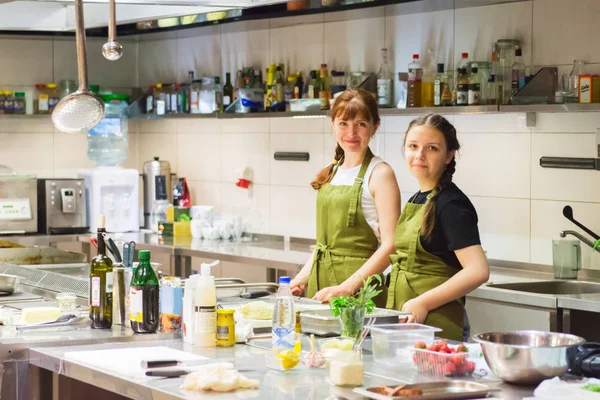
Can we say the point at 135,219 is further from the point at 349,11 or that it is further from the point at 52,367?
the point at 52,367

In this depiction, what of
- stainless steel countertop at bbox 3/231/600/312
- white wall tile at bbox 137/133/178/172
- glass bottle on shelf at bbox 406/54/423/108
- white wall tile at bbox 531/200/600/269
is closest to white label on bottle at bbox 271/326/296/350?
stainless steel countertop at bbox 3/231/600/312

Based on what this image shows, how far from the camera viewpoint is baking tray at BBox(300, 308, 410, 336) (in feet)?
10.8

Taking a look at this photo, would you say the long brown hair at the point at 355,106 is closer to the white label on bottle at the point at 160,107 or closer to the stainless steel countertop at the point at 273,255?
the stainless steel countertop at the point at 273,255

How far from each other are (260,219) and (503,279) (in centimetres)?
246

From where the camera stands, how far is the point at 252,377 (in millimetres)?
2717

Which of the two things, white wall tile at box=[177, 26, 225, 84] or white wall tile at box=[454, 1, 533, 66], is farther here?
white wall tile at box=[177, 26, 225, 84]

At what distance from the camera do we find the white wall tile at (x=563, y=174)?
491 centimetres

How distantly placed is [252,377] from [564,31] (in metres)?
2.99

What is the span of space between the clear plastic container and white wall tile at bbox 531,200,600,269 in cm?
373

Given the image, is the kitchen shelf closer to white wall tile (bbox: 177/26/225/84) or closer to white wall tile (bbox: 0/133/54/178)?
white wall tile (bbox: 177/26/225/84)

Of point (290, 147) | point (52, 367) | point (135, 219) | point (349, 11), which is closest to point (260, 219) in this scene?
point (290, 147)

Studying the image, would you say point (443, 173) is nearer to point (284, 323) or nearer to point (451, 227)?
point (451, 227)

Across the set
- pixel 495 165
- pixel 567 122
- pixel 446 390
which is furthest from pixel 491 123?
pixel 446 390

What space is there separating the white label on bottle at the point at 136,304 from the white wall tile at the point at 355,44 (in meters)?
3.09
